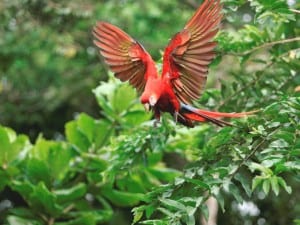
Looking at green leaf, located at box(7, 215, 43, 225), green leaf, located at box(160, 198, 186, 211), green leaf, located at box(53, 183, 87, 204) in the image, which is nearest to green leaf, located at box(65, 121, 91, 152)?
green leaf, located at box(53, 183, 87, 204)

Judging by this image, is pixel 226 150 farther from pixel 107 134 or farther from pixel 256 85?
pixel 107 134

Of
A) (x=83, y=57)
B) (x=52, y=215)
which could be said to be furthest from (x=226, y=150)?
(x=83, y=57)

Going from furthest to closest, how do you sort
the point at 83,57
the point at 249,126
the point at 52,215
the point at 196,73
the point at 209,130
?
the point at 83,57
the point at 52,215
the point at 209,130
the point at 249,126
the point at 196,73

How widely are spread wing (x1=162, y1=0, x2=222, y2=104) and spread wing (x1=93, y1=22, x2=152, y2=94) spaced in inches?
4.5

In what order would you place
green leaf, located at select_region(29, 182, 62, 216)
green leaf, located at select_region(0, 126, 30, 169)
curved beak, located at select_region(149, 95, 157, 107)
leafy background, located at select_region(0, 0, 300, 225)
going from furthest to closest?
green leaf, located at select_region(0, 126, 30, 169) → green leaf, located at select_region(29, 182, 62, 216) → leafy background, located at select_region(0, 0, 300, 225) → curved beak, located at select_region(149, 95, 157, 107)

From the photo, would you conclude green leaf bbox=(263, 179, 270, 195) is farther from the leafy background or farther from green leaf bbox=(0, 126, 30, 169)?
green leaf bbox=(0, 126, 30, 169)

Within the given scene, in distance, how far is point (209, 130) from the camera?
182cm

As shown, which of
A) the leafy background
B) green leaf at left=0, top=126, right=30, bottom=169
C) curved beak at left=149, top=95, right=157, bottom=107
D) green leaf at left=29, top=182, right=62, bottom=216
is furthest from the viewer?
green leaf at left=0, top=126, right=30, bottom=169

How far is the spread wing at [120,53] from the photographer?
1.35m

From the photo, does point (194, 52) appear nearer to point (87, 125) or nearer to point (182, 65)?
point (182, 65)

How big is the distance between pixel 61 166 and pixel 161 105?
1.04 metres

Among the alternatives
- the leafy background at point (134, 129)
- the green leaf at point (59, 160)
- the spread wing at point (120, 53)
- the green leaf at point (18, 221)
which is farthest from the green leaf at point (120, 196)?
the spread wing at point (120, 53)

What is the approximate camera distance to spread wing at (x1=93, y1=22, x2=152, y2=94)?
53.3 inches

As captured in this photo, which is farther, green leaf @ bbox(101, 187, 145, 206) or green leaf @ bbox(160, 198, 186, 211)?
green leaf @ bbox(101, 187, 145, 206)
